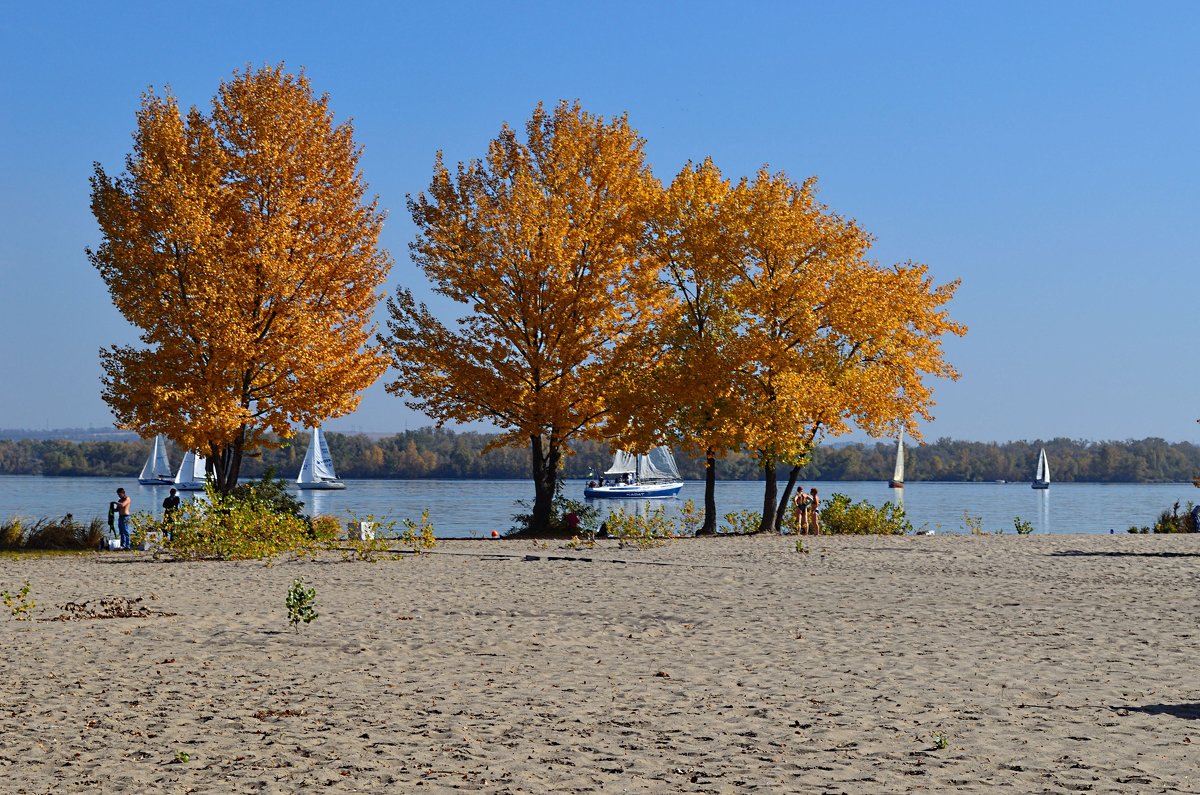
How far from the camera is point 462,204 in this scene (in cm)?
3441

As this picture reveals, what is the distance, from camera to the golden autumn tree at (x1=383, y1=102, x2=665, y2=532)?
33.5 meters

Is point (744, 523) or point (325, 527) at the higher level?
point (744, 523)

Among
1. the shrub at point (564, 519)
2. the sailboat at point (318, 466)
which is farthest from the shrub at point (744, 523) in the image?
the sailboat at point (318, 466)

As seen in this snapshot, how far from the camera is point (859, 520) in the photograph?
121 feet

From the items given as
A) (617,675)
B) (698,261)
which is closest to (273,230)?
(698,261)

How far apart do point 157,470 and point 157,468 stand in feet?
0.81

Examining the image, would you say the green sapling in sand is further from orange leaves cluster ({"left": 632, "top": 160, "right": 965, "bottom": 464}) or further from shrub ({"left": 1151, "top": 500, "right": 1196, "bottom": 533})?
shrub ({"left": 1151, "top": 500, "right": 1196, "bottom": 533})

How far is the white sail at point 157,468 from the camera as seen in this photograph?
129375 mm

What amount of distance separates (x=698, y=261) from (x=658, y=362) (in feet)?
9.85

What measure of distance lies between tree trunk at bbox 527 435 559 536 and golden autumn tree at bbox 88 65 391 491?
5.44 meters

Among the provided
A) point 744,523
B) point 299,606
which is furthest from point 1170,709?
point 744,523

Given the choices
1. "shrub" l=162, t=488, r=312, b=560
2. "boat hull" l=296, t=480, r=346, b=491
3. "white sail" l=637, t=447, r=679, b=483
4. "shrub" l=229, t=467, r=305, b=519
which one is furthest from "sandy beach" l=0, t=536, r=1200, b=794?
"boat hull" l=296, t=480, r=346, b=491

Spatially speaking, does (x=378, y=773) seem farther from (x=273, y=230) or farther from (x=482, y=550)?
(x=273, y=230)

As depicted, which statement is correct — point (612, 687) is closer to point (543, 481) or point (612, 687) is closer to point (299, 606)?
point (299, 606)
